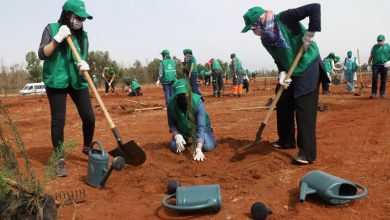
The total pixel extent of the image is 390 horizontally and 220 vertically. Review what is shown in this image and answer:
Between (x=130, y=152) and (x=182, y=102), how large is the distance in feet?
3.72

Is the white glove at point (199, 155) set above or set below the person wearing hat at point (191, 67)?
below

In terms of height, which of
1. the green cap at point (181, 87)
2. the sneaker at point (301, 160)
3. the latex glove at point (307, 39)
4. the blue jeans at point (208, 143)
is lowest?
the sneaker at point (301, 160)

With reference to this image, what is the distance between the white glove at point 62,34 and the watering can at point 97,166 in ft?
3.97

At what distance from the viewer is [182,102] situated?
16.0 feet

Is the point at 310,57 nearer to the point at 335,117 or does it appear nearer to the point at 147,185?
the point at 147,185

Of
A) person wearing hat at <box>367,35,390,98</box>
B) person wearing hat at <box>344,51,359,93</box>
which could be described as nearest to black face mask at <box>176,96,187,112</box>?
person wearing hat at <box>367,35,390,98</box>

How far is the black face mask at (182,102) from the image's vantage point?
4806 mm

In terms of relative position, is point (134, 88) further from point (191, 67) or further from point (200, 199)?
point (200, 199)

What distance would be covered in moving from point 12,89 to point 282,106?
40047mm

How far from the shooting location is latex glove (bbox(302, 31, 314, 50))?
4.06 m

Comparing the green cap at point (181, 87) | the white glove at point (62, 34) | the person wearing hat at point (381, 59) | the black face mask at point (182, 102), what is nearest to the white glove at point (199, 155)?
the black face mask at point (182, 102)

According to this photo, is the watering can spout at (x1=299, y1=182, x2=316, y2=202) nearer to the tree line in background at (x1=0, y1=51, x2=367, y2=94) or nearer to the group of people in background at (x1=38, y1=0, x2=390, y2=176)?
the group of people in background at (x1=38, y1=0, x2=390, y2=176)

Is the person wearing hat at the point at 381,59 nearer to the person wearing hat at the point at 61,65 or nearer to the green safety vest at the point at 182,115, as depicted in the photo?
the green safety vest at the point at 182,115

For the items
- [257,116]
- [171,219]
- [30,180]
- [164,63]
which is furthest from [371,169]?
[164,63]
